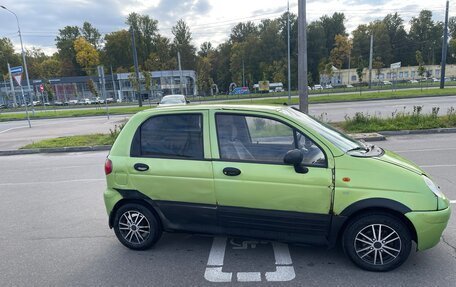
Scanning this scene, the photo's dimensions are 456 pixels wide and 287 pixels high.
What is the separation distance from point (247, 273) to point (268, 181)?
3.15 ft

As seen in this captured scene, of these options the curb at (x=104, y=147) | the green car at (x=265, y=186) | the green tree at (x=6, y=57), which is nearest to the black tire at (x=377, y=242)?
the green car at (x=265, y=186)

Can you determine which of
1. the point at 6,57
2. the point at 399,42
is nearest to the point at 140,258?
the point at 399,42

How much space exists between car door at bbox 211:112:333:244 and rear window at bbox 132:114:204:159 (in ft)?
0.72

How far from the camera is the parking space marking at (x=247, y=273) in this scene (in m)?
2.98

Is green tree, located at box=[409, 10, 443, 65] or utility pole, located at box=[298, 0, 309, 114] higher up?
green tree, located at box=[409, 10, 443, 65]

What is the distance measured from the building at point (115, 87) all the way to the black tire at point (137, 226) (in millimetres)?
60722

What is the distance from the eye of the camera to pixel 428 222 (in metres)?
2.82

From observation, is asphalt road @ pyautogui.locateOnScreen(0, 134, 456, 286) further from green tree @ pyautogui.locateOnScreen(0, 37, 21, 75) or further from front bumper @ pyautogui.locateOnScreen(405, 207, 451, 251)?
green tree @ pyautogui.locateOnScreen(0, 37, 21, 75)

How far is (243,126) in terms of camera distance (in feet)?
11.1

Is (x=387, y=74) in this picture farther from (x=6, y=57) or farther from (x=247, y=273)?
(x=6, y=57)

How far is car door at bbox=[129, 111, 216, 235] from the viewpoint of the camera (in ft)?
10.9

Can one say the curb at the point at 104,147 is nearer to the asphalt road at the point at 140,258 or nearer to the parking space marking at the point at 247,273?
the asphalt road at the point at 140,258

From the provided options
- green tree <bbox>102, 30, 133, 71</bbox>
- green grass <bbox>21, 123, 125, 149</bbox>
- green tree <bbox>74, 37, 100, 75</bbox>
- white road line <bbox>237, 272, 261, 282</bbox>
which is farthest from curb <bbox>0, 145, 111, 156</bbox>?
green tree <bbox>74, 37, 100, 75</bbox>

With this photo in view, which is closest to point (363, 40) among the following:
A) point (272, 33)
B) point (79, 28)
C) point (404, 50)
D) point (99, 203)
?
point (404, 50)
